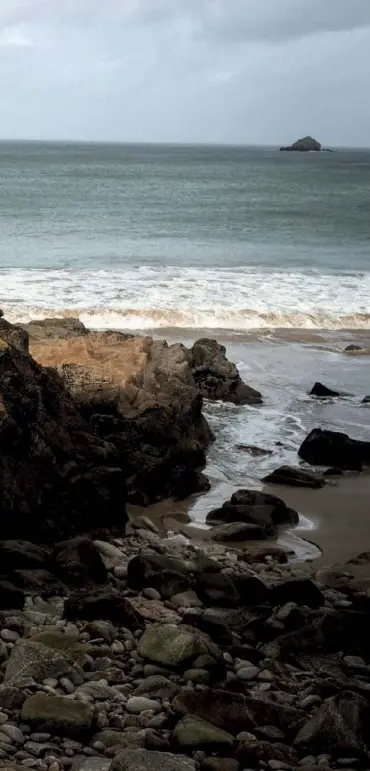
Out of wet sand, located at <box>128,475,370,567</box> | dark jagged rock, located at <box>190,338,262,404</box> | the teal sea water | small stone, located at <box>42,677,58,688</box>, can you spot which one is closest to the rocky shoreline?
small stone, located at <box>42,677,58,688</box>

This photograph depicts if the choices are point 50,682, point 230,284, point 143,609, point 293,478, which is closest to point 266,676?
point 143,609

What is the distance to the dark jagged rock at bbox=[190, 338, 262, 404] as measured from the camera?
1394cm

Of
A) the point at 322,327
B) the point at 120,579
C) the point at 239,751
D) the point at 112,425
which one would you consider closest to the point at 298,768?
the point at 239,751

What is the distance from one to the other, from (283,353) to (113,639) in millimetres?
11969

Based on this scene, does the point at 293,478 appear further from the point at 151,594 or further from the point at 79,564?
the point at 79,564

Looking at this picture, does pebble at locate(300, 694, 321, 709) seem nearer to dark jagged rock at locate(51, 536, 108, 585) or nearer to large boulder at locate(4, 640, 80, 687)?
large boulder at locate(4, 640, 80, 687)

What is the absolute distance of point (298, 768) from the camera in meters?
4.84

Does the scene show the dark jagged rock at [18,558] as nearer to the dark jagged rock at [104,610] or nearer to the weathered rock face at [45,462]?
the weathered rock face at [45,462]

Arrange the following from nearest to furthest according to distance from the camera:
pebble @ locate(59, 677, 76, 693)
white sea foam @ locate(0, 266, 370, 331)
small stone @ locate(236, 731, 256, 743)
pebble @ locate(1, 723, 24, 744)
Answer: pebble @ locate(1, 723, 24, 744) → small stone @ locate(236, 731, 256, 743) → pebble @ locate(59, 677, 76, 693) → white sea foam @ locate(0, 266, 370, 331)

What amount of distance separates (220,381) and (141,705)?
9.01m

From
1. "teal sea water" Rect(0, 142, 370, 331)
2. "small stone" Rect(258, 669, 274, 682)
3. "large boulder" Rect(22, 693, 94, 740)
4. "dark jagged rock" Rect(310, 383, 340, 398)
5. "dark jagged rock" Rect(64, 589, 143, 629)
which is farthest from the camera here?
"teal sea water" Rect(0, 142, 370, 331)

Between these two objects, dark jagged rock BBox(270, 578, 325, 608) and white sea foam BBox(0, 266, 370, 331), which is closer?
dark jagged rock BBox(270, 578, 325, 608)

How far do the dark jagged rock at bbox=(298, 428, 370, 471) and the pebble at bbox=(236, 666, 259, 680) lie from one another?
5.35 metres

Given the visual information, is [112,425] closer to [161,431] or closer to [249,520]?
[161,431]
